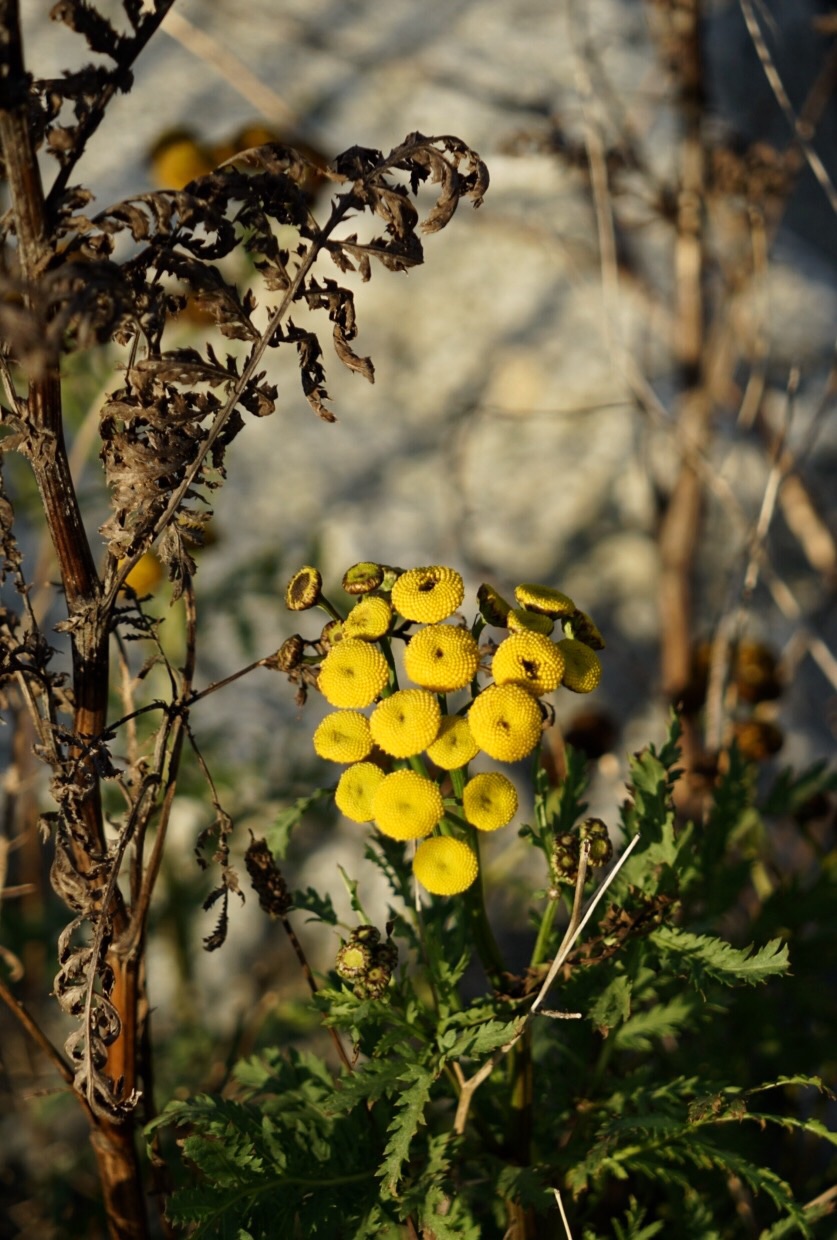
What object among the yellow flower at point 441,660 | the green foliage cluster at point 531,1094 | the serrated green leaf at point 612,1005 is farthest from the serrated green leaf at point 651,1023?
the yellow flower at point 441,660

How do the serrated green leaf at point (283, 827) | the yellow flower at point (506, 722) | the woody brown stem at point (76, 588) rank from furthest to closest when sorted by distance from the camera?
the serrated green leaf at point (283, 827) → the yellow flower at point (506, 722) → the woody brown stem at point (76, 588)

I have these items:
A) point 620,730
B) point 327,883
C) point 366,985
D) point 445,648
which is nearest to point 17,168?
point 445,648

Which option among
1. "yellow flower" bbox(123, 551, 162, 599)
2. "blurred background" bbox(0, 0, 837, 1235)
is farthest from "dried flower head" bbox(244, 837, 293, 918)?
"blurred background" bbox(0, 0, 837, 1235)

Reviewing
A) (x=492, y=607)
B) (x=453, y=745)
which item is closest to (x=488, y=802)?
(x=453, y=745)

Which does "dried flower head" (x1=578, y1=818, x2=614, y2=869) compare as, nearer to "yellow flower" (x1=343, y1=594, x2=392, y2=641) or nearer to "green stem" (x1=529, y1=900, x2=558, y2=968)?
"green stem" (x1=529, y1=900, x2=558, y2=968)

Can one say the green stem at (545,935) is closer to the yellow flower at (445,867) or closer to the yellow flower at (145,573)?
the yellow flower at (445,867)

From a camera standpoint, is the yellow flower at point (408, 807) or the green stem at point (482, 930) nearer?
the yellow flower at point (408, 807)

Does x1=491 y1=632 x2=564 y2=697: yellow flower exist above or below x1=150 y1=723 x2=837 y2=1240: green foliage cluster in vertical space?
above
